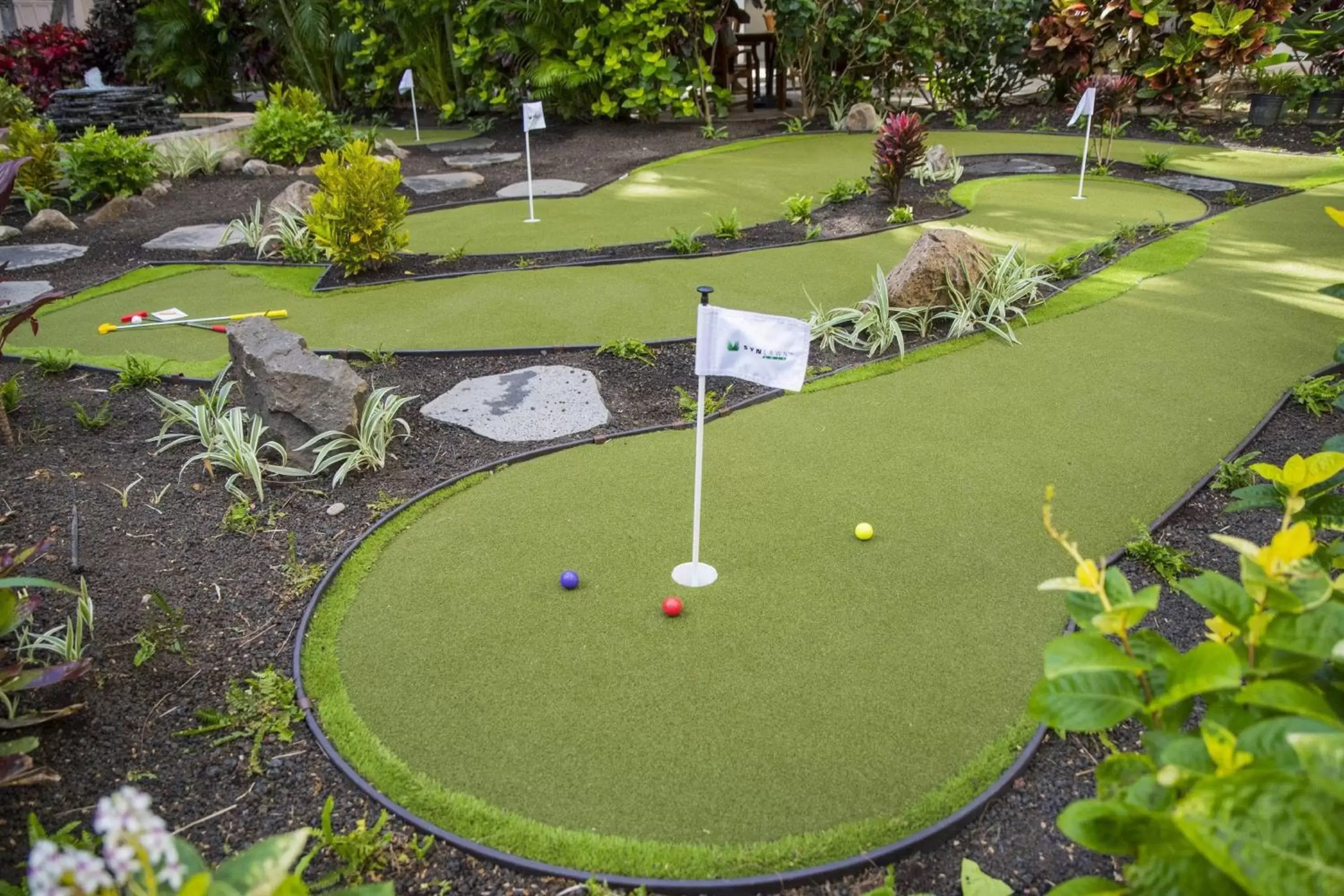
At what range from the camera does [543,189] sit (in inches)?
303

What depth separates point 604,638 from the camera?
2.42 meters

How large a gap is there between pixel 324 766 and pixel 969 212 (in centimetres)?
589

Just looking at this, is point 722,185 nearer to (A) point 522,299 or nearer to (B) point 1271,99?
(A) point 522,299

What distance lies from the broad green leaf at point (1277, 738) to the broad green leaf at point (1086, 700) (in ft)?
0.37

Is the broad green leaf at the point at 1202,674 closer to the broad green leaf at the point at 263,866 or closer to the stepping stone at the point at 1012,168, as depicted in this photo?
the broad green leaf at the point at 263,866

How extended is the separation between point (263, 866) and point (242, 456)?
101 inches

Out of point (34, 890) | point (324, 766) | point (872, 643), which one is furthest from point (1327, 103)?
point (34, 890)

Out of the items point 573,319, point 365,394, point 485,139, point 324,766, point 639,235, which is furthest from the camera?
point 485,139

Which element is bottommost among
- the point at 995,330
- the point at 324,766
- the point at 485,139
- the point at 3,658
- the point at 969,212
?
the point at 324,766

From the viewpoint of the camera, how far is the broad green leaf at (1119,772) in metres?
1.01

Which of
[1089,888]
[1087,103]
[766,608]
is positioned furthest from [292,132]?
[1089,888]

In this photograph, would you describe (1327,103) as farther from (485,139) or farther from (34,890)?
(34,890)

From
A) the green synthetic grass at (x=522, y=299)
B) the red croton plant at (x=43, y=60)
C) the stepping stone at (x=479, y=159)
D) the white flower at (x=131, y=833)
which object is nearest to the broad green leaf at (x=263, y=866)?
the white flower at (x=131, y=833)

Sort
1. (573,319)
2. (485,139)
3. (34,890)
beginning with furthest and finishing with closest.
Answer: (485,139)
(573,319)
(34,890)
